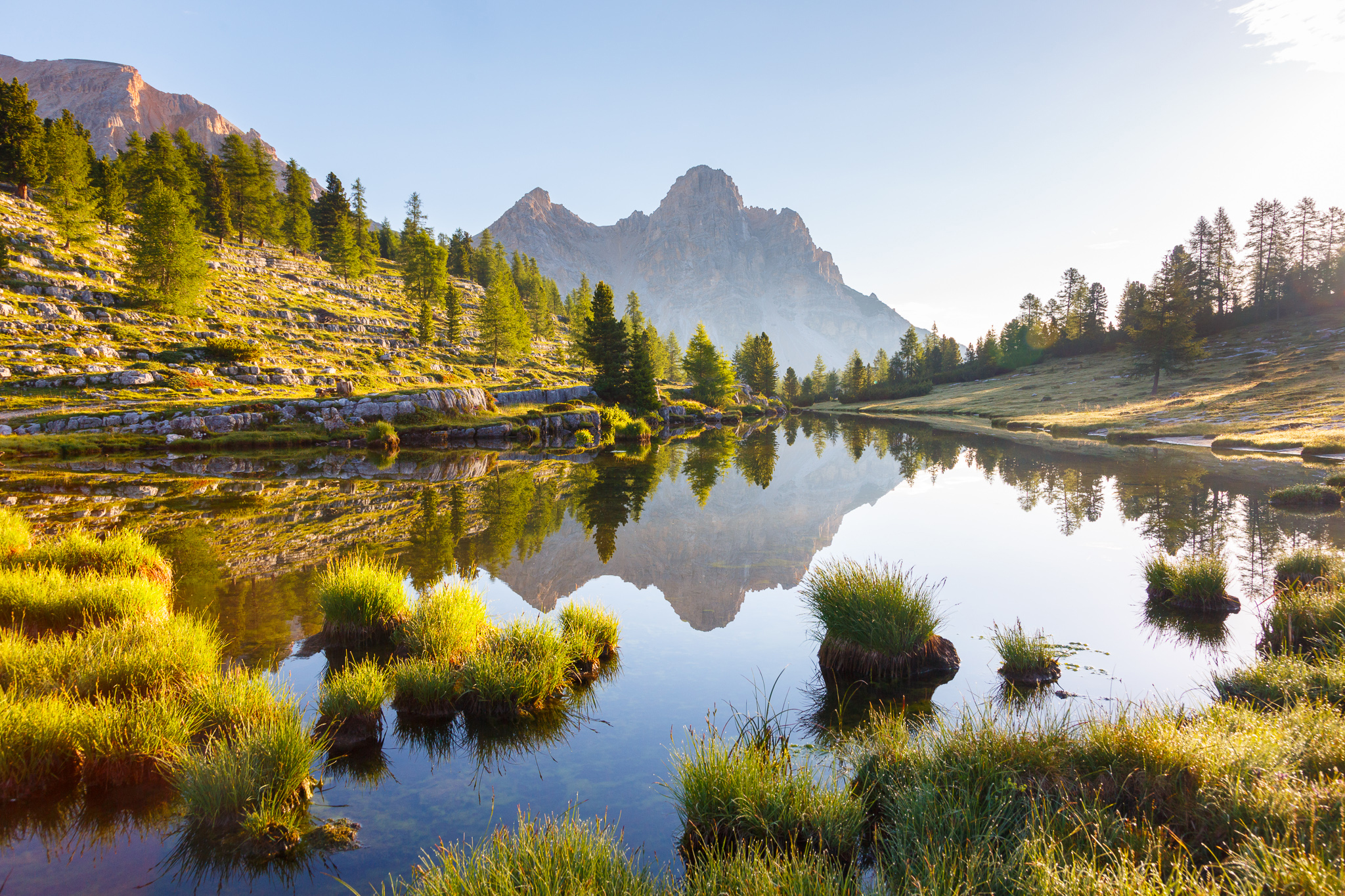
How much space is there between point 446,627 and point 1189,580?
531 inches

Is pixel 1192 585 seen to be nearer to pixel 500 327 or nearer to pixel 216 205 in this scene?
pixel 500 327

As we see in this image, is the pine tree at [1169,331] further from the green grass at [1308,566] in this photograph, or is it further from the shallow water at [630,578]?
the green grass at [1308,566]

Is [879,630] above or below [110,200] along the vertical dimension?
below

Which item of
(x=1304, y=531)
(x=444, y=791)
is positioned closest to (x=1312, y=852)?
(x=444, y=791)

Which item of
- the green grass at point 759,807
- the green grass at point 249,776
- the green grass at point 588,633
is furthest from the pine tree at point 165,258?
the green grass at point 759,807

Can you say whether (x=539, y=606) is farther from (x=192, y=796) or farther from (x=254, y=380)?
(x=254, y=380)

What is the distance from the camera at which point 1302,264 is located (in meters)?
84.7

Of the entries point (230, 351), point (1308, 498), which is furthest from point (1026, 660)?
point (230, 351)

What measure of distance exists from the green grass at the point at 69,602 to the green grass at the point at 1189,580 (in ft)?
58.0

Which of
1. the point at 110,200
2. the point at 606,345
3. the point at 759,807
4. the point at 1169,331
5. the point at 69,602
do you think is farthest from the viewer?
the point at 110,200

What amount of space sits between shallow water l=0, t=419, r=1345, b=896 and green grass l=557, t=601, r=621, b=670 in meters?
0.45

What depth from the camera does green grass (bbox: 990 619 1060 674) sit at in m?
8.20

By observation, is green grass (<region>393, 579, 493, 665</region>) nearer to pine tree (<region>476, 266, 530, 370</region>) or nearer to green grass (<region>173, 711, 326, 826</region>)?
green grass (<region>173, 711, 326, 826</region>)

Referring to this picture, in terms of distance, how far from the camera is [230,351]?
2074 inches
